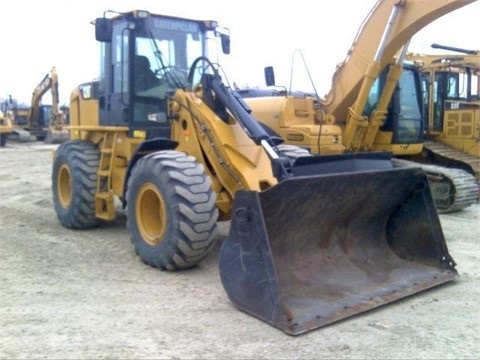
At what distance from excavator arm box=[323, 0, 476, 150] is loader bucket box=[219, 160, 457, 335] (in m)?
3.61

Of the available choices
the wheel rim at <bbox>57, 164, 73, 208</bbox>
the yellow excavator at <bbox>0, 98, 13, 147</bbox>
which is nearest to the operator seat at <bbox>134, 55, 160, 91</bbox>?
the wheel rim at <bbox>57, 164, 73, 208</bbox>

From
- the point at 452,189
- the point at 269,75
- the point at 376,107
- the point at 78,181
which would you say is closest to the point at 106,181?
the point at 78,181

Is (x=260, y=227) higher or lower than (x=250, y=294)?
higher

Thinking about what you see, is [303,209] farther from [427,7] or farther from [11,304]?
[427,7]

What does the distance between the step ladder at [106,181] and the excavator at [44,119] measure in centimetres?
1895

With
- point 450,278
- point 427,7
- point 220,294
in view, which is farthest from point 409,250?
point 427,7

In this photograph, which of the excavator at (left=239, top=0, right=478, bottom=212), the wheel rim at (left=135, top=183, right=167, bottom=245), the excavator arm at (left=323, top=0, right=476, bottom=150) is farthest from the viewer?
the excavator at (left=239, top=0, right=478, bottom=212)

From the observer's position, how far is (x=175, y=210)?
17.3 ft

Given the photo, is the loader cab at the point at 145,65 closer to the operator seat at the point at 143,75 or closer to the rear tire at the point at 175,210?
the operator seat at the point at 143,75

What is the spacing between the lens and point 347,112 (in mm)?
9875

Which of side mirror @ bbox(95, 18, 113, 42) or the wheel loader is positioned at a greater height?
side mirror @ bbox(95, 18, 113, 42)

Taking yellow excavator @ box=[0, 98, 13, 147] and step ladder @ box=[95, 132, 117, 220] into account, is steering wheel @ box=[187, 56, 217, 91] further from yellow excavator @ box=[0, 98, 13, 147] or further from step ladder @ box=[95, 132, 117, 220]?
yellow excavator @ box=[0, 98, 13, 147]

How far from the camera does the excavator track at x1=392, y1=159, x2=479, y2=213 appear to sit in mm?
9180

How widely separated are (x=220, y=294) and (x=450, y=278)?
6.60 feet
